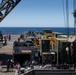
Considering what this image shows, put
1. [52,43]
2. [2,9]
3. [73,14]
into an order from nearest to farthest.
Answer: [73,14] < [52,43] < [2,9]

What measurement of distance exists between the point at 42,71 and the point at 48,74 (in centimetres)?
50

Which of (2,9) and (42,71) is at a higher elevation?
(2,9)

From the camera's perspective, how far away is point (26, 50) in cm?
3991

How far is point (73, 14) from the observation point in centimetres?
2819

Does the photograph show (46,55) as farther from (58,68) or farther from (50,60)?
(58,68)

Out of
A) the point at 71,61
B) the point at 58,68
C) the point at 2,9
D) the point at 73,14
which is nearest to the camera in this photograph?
the point at 73,14

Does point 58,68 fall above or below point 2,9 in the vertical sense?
below

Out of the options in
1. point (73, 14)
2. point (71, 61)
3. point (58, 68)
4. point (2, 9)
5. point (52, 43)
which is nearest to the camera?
point (73, 14)

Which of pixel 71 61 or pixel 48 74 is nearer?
pixel 48 74

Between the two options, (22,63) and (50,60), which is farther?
(22,63)

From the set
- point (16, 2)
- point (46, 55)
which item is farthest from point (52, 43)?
point (16, 2)

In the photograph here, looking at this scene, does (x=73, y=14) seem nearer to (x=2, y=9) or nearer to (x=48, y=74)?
(x=48, y=74)

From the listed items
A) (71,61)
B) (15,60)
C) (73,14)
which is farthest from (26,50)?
(73,14)

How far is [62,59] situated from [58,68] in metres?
4.28
